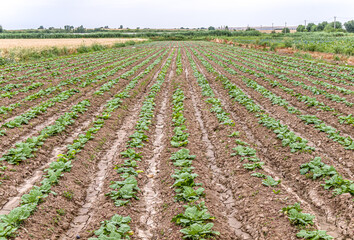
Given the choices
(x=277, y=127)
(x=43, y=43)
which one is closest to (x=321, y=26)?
(x=43, y=43)

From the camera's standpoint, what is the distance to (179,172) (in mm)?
6367

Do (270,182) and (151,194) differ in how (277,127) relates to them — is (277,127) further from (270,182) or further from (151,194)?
(151,194)

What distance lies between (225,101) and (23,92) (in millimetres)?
10717

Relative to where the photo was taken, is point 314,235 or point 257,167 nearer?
point 314,235

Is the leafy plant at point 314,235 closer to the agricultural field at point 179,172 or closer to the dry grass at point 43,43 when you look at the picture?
the agricultural field at point 179,172

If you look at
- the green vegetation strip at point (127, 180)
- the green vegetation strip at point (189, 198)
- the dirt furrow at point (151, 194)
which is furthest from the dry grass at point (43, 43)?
the green vegetation strip at point (189, 198)

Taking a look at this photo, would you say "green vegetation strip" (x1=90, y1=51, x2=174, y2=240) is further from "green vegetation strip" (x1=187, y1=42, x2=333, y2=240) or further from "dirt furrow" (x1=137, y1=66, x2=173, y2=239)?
"green vegetation strip" (x1=187, y1=42, x2=333, y2=240)

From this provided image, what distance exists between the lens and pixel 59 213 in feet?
17.1

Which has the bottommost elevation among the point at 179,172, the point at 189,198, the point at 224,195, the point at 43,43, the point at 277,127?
the point at 224,195

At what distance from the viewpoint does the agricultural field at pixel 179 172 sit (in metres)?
4.79

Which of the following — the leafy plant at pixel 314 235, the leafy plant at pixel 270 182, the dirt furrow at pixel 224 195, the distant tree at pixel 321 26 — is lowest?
the dirt furrow at pixel 224 195

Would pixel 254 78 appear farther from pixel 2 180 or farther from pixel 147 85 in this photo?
pixel 2 180

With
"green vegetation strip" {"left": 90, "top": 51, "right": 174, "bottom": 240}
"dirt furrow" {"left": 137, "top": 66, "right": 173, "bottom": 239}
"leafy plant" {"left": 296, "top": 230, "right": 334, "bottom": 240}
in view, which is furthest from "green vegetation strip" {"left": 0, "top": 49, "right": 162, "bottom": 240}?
"leafy plant" {"left": 296, "top": 230, "right": 334, "bottom": 240}

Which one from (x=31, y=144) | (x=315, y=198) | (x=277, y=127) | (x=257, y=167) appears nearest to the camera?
(x=315, y=198)
